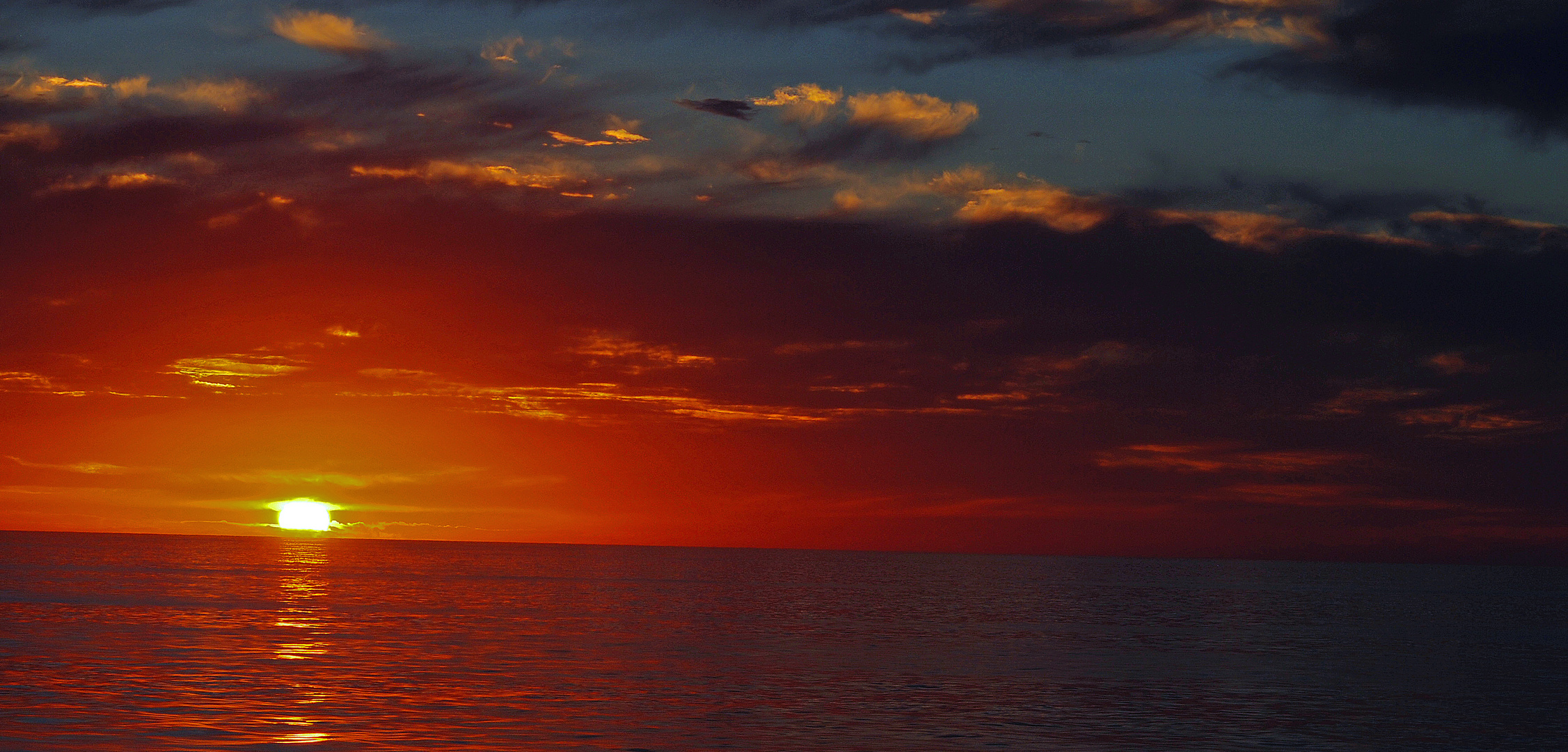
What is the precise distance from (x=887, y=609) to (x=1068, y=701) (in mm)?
51784

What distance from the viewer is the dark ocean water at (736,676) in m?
32.1

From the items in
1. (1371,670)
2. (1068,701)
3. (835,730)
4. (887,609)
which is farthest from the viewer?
(887,609)

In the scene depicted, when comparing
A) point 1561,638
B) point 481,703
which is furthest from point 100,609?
point 1561,638

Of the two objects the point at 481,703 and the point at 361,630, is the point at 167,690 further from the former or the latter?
the point at 361,630

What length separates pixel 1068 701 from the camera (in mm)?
40188

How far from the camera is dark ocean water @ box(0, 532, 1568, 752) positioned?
1264 inches

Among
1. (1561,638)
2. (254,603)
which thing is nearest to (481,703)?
(254,603)

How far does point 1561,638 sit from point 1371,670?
130 ft

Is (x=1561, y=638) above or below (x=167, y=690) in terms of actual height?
below

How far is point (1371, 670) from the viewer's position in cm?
5434

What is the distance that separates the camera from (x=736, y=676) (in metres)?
45.1

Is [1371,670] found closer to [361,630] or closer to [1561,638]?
[1561,638]

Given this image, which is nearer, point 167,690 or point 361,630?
point 167,690

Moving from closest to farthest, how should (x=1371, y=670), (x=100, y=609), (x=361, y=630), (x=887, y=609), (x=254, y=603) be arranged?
1. (x=1371, y=670)
2. (x=361, y=630)
3. (x=100, y=609)
4. (x=254, y=603)
5. (x=887, y=609)
